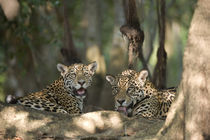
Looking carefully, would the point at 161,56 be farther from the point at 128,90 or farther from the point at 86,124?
the point at 86,124

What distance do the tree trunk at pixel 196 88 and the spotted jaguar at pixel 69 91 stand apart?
14.8ft

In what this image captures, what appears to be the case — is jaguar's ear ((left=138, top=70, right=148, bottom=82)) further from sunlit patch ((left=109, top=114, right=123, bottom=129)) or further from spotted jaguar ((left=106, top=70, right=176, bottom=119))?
sunlit patch ((left=109, top=114, right=123, bottom=129))

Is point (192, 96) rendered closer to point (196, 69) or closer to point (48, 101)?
point (196, 69)

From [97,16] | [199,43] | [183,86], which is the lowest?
[183,86]

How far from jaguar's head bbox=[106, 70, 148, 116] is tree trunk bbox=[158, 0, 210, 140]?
11.7 ft

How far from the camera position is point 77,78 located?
1210 cm

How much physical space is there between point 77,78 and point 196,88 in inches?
223

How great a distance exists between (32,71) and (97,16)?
12.8 feet

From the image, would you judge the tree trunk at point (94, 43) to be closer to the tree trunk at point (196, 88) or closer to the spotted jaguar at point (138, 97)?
the spotted jaguar at point (138, 97)

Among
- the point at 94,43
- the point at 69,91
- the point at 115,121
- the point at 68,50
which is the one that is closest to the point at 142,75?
the point at 69,91

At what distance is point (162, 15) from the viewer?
44.6ft

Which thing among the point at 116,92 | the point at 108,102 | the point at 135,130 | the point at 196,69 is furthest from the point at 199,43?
the point at 108,102

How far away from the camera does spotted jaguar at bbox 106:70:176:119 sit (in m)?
10.7

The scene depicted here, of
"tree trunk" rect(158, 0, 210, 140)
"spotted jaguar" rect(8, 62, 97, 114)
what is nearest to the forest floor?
"tree trunk" rect(158, 0, 210, 140)
